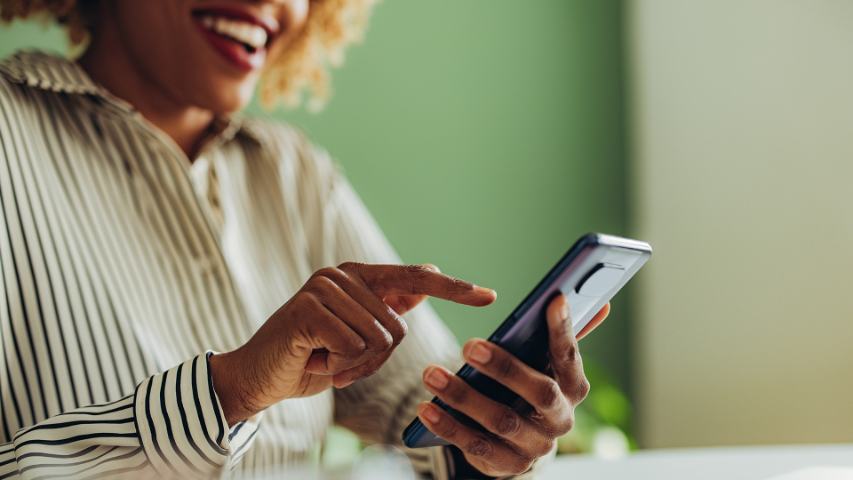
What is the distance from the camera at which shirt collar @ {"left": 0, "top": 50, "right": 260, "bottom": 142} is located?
85 centimetres

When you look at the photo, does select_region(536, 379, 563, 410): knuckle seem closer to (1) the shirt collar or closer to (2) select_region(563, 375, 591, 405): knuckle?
(2) select_region(563, 375, 591, 405): knuckle

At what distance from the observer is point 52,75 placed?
0.87 metres

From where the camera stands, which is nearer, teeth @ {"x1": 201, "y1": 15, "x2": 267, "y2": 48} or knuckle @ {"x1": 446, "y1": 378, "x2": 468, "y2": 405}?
knuckle @ {"x1": 446, "y1": 378, "x2": 468, "y2": 405}

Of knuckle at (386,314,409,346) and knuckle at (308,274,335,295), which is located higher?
knuckle at (308,274,335,295)

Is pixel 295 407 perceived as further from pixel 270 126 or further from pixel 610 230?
pixel 610 230

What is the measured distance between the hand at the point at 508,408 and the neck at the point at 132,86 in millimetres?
559

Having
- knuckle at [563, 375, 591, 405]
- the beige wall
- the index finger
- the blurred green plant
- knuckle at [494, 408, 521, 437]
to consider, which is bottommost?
the blurred green plant

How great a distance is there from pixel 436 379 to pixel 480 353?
1.7 inches

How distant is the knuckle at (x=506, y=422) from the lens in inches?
23.0

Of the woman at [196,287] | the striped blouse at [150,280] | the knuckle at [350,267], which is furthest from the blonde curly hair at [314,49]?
the knuckle at [350,267]

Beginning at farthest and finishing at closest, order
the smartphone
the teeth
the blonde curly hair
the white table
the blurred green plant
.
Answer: the blurred green plant, the blonde curly hair, the teeth, the white table, the smartphone

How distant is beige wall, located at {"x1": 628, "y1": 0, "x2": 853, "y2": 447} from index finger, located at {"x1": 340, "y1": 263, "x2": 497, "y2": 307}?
0.96 m

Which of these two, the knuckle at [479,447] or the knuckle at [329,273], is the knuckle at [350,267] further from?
the knuckle at [479,447]

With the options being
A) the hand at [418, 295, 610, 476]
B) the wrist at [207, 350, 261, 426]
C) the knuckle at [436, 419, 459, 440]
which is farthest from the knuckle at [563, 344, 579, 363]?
the wrist at [207, 350, 261, 426]
